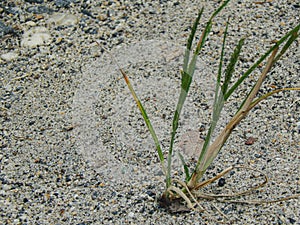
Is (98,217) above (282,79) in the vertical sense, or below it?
below

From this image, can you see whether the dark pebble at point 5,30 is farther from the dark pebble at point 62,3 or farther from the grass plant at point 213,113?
the grass plant at point 213,113

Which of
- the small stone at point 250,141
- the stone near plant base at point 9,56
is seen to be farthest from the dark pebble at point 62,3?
the small stone at point 250,141

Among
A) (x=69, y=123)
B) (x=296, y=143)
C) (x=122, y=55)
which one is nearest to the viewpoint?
(x=296, y=143)

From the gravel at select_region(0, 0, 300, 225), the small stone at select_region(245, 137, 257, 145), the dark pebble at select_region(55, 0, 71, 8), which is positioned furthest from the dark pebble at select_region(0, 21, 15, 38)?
the small stone at select_region(245, 137, 257, 145)

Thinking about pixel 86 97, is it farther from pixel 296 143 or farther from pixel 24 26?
pixel 296 143

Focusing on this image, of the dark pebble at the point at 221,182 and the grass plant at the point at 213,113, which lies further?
the dark pebble at the point at 221,182

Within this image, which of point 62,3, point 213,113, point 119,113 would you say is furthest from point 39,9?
point 213,113

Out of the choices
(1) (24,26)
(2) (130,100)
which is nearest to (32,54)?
(1) (24,26)
